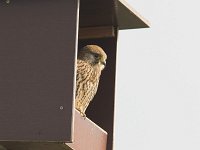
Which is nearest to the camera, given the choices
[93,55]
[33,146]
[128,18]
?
[33,146]

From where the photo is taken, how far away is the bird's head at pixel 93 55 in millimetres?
5902

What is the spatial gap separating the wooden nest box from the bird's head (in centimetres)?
65

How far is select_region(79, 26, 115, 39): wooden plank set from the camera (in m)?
5.97

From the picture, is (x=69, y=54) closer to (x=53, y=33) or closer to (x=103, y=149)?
(x=53, y=33)

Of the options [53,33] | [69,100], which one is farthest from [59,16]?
[69,100]

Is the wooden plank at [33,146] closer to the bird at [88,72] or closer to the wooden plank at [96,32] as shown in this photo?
the bird at [88,72]

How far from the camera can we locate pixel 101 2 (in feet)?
18.4

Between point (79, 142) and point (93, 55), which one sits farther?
point (93, 55)

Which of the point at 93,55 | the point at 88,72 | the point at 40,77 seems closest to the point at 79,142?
the point at 40,77

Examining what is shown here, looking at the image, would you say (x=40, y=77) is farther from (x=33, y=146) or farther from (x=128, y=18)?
(x=128, y=18)

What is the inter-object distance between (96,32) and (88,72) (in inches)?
11.9

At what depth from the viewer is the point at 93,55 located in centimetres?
600

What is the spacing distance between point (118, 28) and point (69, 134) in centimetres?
134

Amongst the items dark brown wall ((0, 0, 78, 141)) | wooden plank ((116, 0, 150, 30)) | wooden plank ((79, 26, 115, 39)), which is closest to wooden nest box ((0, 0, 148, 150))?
dark brown wall ((0, 0, 78, 141))
